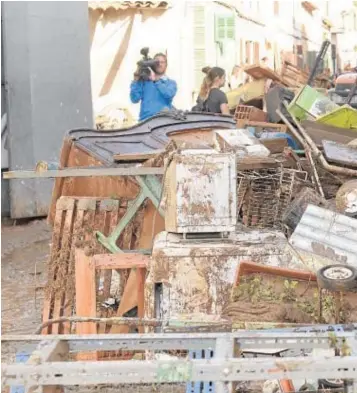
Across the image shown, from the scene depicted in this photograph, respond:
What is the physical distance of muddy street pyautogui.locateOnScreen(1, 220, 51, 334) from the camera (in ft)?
22.8

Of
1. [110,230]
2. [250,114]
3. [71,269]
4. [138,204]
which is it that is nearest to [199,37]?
[250,114]

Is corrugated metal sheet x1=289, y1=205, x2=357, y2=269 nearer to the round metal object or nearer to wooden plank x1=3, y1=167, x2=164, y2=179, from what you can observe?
the round metal object

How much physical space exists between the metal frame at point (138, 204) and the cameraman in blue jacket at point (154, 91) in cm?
368

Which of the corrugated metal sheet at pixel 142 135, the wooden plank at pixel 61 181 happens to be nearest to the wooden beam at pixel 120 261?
the corrugated metal sheet at pixel 142 135

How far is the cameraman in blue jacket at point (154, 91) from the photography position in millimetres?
9258

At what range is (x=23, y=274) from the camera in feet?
29.0

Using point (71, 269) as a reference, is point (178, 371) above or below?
above

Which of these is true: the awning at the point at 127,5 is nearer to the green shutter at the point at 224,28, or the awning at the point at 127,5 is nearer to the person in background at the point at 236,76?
the green shutter at the point at 224,28

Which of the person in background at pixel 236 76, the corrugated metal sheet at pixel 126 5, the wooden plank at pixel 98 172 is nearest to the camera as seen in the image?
the wooden plank at pixel 98 172

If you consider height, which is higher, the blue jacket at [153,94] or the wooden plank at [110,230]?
the blue jacket at [153,94]

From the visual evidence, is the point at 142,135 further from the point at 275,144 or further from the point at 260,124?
the point at 260,124

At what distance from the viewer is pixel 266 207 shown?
5.86 meters

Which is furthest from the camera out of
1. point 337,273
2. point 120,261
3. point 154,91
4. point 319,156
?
point 154,91

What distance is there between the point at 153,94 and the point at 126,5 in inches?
279
